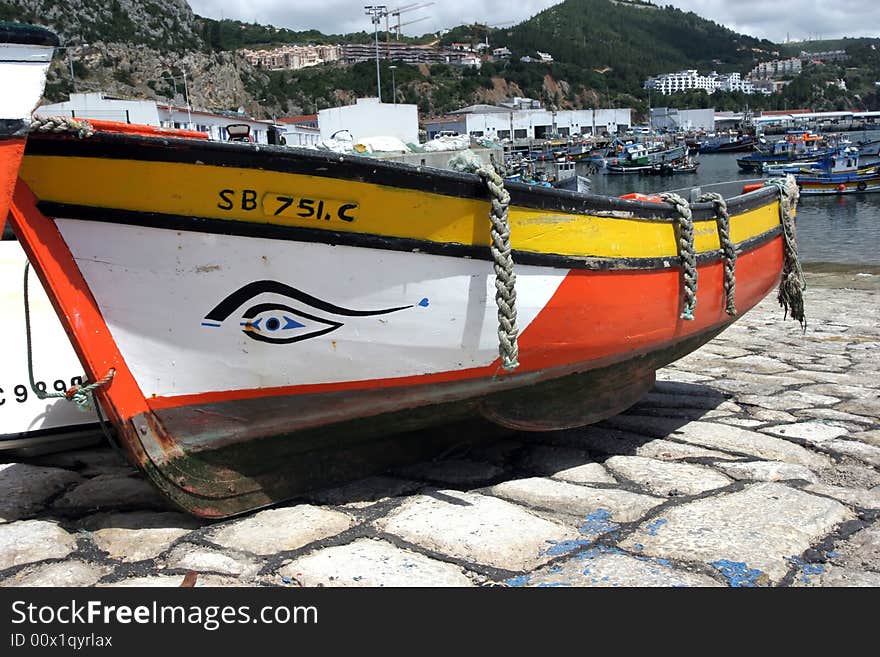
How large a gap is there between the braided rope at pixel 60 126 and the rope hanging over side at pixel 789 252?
377 cm

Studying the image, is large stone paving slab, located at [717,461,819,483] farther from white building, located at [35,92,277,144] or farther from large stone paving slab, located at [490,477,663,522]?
white building, located at [35,92,277,144]

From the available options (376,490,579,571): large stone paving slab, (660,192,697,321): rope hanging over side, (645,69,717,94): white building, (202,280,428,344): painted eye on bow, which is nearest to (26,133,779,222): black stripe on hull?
(202,280,428,344): painted eye on bow

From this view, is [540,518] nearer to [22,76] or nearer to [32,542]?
[32,542]

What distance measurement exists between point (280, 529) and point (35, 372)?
62.5 inches

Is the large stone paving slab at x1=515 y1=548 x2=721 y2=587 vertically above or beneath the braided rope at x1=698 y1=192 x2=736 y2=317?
beneath

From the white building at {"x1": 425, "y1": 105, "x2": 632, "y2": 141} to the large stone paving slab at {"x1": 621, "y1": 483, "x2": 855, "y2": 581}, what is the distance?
71402 mm

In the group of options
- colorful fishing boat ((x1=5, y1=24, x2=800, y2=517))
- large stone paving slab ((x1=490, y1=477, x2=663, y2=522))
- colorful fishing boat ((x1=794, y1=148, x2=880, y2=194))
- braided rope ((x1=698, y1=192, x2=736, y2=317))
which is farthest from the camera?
colorful fishing boat ((x1=794, y1=148, x2=880, y2=194))

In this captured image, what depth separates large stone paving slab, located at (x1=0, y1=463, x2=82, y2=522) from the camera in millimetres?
3209

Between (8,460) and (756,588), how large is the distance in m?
3.34

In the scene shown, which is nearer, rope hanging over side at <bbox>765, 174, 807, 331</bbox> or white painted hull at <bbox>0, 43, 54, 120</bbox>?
white painted hull at <bbox>0, 43, 54, 120</bbox>

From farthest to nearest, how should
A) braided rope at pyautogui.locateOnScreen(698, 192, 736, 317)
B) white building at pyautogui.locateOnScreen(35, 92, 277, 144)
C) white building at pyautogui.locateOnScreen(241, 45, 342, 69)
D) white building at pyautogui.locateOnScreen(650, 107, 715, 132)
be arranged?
white building at pyautogui.locateOnScreen(241, 45, 342, 69) → white building at pyautogui.locateOnScreen(650, 107, 715, 132) → white building at pyautogui.locateOnScreen(35, 92, 277, 144) → braided rope at pyautogui.locateOnScreen(698, 192, 736, 317)

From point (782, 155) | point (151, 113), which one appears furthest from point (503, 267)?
point (782, 155)
